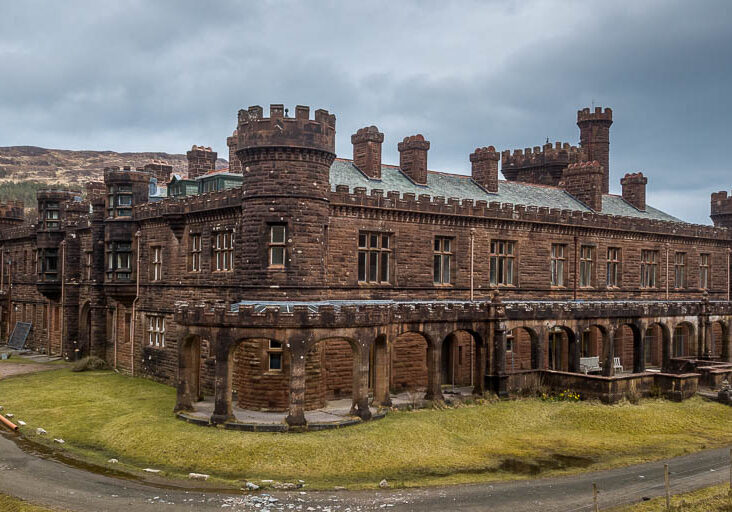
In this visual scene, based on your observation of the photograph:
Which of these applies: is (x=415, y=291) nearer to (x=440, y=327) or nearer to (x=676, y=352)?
(x=440, y=327)

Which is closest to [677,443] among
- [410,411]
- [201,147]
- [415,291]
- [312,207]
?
[410,411]

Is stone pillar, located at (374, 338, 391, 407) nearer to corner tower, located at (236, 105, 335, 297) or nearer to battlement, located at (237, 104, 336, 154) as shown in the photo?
corner tower, located at (236, 105, 335, 297)

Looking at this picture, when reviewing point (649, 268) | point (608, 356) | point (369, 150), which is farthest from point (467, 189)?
point (649, 268)

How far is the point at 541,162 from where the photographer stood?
46844 mm

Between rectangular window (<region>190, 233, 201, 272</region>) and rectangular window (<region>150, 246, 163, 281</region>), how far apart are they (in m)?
2.70

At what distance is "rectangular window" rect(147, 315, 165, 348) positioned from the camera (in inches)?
1320

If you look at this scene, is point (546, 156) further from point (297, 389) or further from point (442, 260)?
point (297, 389)

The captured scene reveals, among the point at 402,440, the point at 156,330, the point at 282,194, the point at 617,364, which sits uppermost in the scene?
the point at 282,194

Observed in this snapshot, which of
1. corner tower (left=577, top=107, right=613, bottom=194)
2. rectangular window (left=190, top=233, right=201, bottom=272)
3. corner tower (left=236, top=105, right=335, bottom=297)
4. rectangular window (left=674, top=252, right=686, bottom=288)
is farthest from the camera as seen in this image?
corner tower (left=577, top=107, right=613, bottom=194)

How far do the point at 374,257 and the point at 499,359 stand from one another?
679 centimetres

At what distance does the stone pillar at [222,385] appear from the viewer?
74.7 ft

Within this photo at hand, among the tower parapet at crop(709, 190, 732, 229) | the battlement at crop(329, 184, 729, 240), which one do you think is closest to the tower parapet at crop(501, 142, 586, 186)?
the battlement at crop(329, 184, 729, 240)

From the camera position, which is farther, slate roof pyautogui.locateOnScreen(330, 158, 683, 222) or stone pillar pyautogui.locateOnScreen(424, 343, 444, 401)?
slate roof pyautogui.locateOnScreen(330, 158, 683, 222)

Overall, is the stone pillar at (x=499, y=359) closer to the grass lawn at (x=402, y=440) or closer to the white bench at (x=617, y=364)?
the grass lawn at (x=402, y=440)
